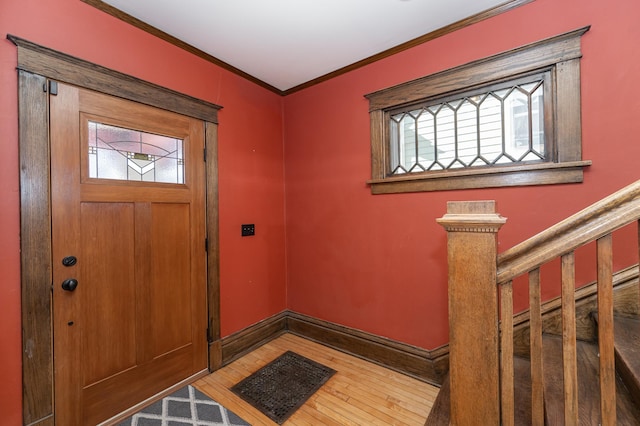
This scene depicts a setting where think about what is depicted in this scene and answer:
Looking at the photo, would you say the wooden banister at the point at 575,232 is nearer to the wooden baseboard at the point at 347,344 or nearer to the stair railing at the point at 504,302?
the stair railing at the point at 504,302

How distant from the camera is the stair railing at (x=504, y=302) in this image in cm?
90

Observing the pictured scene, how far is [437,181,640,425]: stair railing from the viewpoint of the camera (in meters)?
0.90

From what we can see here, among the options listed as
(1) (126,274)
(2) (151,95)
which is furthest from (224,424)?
(2) (151,95)

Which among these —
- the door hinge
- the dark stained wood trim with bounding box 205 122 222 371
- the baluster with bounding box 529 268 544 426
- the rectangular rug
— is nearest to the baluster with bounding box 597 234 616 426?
the baluster with bounding box 529 268 544 426

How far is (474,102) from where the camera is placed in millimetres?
2098

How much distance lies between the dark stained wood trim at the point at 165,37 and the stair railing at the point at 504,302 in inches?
95.9

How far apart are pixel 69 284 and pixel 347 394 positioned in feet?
6.65

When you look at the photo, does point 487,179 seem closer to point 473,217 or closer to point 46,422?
point 473,217

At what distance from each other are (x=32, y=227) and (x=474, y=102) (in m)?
3.04

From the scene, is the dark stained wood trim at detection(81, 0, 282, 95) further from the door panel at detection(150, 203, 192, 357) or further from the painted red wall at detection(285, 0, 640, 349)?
the door panel at detection(150, 203, 192, 357)

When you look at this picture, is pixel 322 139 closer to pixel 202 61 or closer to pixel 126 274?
pixel 202 61

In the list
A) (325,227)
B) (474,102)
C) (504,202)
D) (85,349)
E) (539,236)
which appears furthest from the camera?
(325,227)

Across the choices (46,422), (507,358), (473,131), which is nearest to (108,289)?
(46,422)

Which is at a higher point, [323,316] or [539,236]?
[539,236]
